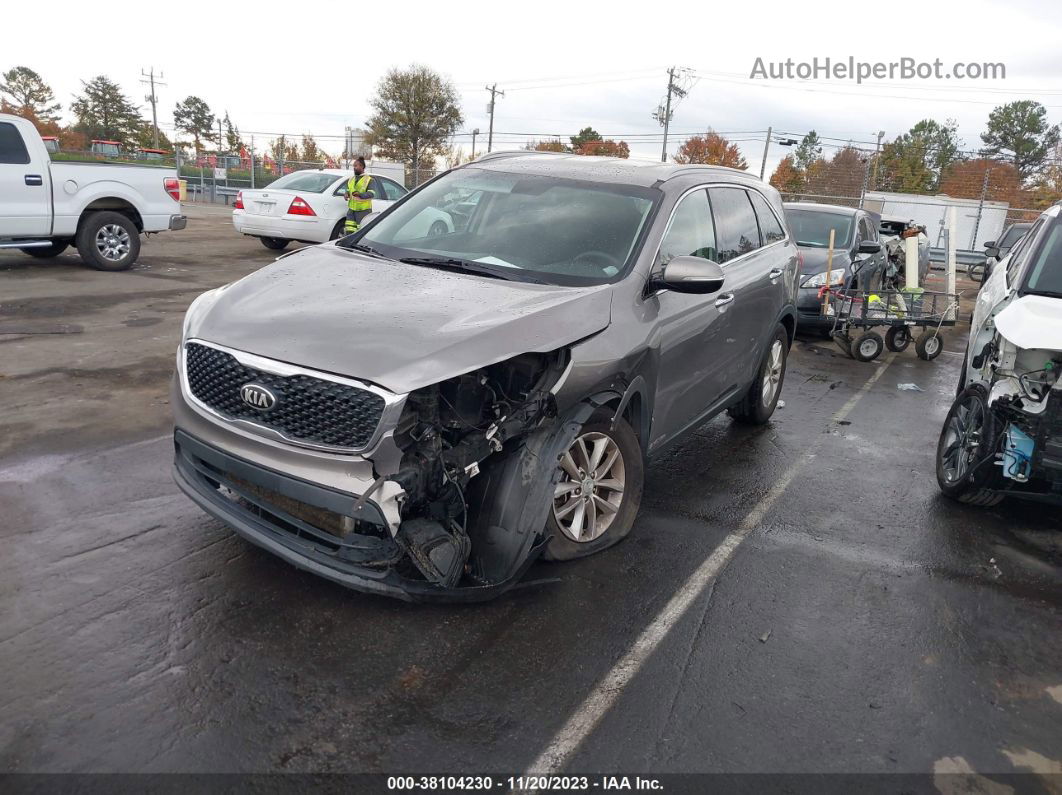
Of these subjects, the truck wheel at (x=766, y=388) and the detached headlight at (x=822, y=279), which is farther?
the detached headlight at (x=822, y=279)

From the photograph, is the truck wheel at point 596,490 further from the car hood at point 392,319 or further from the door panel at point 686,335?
the car hood at point 392,319

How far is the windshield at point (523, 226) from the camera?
4.20m

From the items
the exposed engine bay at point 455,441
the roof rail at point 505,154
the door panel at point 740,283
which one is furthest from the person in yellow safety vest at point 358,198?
the exposed engine bay at point 455,441

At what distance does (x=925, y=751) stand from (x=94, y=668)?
310 cm

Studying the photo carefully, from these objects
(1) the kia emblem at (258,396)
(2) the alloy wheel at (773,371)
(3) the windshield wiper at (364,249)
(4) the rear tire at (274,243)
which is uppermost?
(3) the windshield wiper at (364,249)

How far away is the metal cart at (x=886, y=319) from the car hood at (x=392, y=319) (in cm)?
697

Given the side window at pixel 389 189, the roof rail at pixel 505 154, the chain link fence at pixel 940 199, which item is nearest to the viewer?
the roof rail at pixel 505 154

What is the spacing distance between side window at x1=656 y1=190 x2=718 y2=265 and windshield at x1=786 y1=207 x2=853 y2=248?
708 cm

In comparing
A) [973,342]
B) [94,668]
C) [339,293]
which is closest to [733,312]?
[973,342]

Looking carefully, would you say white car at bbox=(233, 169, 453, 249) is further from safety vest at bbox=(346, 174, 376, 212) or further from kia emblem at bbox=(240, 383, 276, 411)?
kia emblem at bbox=(240, 383, 276, 411)

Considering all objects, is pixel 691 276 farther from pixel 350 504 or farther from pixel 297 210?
pixel 297 210

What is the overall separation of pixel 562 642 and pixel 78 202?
36.3ft

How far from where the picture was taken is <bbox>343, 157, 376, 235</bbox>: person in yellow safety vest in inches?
545

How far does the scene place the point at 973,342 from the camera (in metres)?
5.99
